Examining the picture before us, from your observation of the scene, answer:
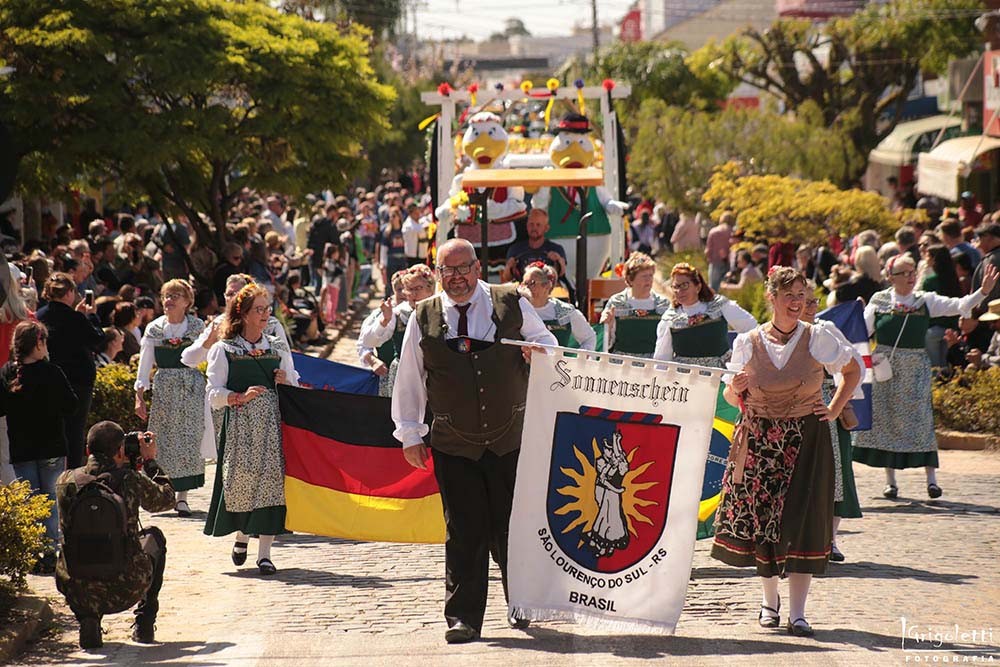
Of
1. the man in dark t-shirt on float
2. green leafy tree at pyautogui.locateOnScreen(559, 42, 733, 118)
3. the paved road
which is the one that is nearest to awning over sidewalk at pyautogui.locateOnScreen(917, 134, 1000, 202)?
the man in dark t-shirt on float

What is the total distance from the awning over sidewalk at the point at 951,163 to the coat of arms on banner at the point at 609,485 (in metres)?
23.3

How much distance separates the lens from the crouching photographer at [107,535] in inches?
314

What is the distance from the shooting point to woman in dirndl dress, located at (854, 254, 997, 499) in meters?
12.1

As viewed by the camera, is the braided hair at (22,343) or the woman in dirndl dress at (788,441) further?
the braided hair at (22,343)

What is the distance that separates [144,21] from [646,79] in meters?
A: 38.3

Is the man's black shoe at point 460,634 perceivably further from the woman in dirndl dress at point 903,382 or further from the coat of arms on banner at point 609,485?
the woman in dirndl dress at point 903,382

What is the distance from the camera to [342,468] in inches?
409

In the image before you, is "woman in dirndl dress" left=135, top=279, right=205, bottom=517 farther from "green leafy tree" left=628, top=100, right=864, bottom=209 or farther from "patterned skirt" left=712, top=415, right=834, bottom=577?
"green leafy tree" left=628, top=100, right=864, bottom=209


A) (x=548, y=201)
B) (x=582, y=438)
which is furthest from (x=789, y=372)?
(x=548, y=201)

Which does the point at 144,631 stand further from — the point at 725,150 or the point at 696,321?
the point at 725,150

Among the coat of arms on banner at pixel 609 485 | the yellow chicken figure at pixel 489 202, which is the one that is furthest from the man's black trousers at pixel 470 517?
the yellow chicken figure at pixel 489 202

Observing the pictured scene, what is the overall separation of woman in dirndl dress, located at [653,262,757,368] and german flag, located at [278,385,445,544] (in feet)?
7.12
